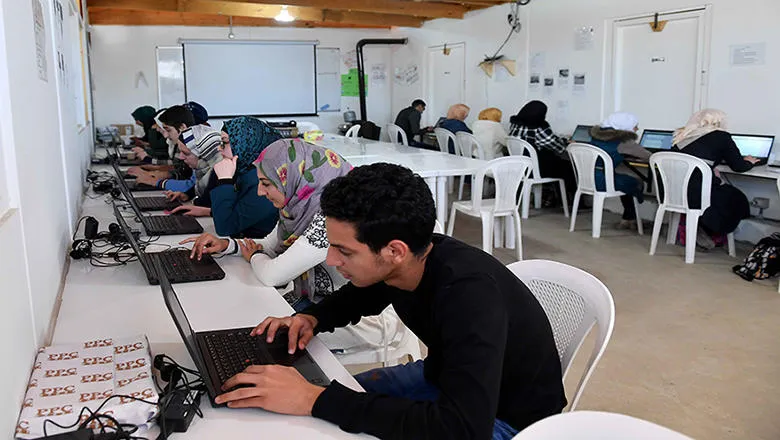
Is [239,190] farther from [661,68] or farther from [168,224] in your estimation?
[661,68]

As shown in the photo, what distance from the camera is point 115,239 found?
2.52 metres

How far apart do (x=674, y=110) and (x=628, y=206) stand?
98 centimetres

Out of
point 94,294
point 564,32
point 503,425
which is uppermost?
point 564,32

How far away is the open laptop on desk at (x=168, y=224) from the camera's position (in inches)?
106

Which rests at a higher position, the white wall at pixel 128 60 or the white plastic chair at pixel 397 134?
the white wall at pixel 128 60

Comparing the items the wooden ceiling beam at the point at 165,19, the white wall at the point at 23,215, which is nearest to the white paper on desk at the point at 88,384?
the white wall at the point at 23,215

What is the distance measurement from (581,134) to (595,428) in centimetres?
615

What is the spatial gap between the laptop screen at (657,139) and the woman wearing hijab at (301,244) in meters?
4.53

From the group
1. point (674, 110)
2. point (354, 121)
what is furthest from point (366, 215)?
point (354, 121)

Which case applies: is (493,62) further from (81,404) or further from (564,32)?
(81,404)

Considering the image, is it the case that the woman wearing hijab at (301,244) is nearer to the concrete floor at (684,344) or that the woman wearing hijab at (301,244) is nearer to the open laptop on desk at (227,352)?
the open laptop on desk at (227,352)

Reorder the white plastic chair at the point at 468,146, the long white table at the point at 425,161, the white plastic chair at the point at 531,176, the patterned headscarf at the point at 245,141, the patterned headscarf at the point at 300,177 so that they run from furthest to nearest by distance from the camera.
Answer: the white plastic chair at the point at 468,146
the white plastic chair at the point at 531,176
the long white table at the point at 425,161
the patterned headscarf at the point at 245,141
the patterned headscarf at the point at 300,177

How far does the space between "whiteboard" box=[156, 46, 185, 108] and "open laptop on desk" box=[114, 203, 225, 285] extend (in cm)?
769

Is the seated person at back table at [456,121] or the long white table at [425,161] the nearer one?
the long white table at [425,161]
